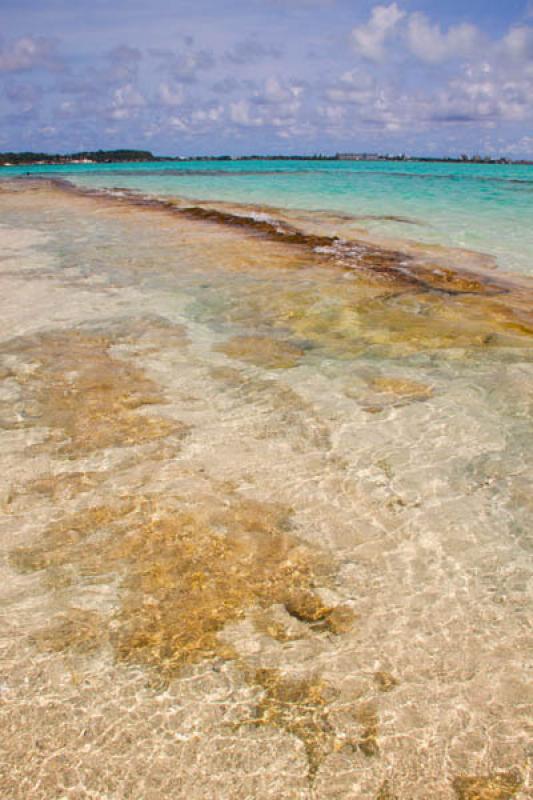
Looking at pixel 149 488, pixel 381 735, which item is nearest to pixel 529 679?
pixel 381 735

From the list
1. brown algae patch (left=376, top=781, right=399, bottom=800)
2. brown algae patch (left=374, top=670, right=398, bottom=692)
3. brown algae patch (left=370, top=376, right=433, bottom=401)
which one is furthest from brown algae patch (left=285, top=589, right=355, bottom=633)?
brown algae patch (left=370, top=376, right=433, bottom=401)

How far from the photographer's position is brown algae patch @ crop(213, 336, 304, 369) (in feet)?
23.4

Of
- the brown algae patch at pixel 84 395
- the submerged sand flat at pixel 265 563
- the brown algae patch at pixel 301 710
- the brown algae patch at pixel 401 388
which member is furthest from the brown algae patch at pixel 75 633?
the brown algae patch at pixel 401 388

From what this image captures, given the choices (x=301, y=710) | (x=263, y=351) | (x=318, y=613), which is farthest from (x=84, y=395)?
(x=301, y=710)

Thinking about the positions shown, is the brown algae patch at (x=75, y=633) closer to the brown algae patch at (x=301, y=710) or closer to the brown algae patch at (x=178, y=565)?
the brown algae patch at (x=178, y=565)

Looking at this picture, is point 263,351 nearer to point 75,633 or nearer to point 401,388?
point 401,388

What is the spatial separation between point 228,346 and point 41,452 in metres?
3.31

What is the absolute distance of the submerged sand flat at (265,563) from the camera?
8.40 feet

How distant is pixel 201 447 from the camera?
509 centimetres

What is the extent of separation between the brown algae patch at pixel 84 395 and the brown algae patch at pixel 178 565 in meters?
1.16

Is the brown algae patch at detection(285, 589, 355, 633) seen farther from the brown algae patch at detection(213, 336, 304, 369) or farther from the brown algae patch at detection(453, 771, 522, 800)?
the brown algae patch at detection(213, 336, 304, 369)

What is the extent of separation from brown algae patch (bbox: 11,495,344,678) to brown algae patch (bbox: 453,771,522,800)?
121cm

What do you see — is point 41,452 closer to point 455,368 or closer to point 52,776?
point 52,776

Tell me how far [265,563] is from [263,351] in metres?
4.19
